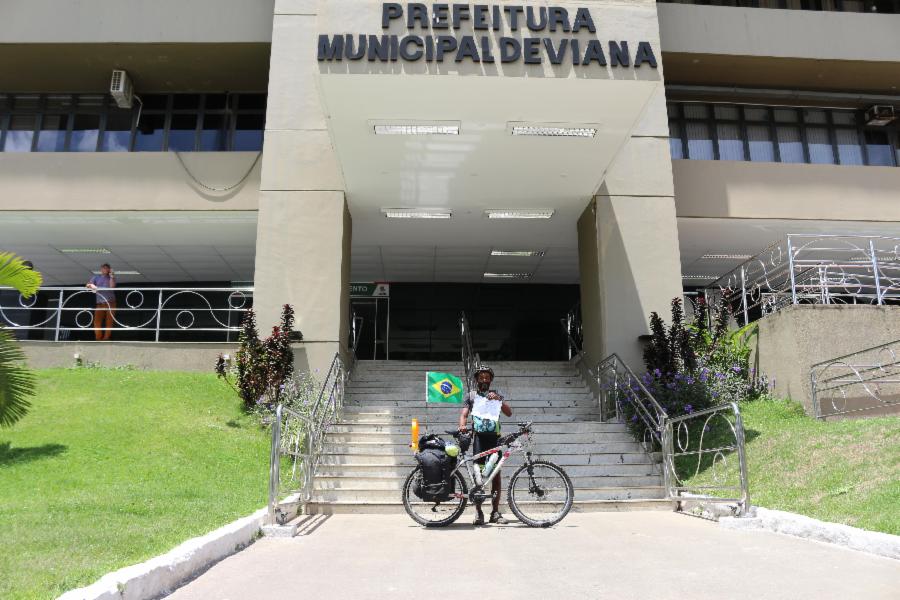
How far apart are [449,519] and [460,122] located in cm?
552

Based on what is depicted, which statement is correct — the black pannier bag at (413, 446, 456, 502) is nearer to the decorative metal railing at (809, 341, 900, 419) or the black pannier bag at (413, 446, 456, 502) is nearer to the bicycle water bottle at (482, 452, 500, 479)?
the bicycle water bottle at (482, 452, 500, 479)

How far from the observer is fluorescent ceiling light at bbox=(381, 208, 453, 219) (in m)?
13.8

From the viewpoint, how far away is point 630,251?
43.4 feet

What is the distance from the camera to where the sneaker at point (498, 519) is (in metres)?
7.48

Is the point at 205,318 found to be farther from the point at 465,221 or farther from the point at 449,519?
the point at 449,519

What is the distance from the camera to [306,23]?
14195 mm

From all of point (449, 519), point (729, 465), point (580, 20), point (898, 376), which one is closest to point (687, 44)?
point (580, 20)

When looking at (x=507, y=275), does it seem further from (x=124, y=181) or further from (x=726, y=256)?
(x=124, y=181)

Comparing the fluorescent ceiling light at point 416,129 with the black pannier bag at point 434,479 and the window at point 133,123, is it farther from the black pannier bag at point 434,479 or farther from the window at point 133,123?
the window at point 133,123

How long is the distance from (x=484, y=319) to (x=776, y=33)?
994cm

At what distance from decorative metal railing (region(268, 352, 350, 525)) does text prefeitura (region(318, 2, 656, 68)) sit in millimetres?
4510

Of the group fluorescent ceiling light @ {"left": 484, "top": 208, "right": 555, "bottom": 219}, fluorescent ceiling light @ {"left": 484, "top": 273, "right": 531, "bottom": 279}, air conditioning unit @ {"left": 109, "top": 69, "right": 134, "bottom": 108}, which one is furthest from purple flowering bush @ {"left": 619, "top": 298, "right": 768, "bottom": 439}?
air conditioning unit @ {"left": 109, "top": 69, "right": 134, "bottom": 108}

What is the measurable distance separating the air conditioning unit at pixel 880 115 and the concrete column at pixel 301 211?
41.3 feet

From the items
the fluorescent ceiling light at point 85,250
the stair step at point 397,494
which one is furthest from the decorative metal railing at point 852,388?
the fluorescent ceiling light at point 85,250
